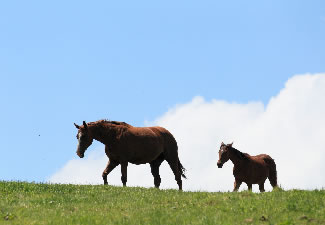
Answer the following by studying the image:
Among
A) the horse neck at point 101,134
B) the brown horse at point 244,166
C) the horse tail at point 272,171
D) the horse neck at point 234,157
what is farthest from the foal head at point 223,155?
the horse neck at point 101,134

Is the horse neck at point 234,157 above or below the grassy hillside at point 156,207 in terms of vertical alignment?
above

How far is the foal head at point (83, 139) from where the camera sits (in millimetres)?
23266

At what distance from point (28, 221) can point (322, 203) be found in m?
7.78

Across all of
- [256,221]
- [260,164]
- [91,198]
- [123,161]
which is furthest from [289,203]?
[260,164]

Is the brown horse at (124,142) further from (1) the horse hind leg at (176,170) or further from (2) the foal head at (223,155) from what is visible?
(2) the foal head at (223,155)

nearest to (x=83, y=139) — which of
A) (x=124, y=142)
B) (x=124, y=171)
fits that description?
(x=124, y=142)

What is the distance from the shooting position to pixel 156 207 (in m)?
16.5

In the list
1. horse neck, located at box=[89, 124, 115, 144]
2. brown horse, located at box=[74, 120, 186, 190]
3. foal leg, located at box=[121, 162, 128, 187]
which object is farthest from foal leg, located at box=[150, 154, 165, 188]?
horse neck, located at box=[89, 124, 115, 144]

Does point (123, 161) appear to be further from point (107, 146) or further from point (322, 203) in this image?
point (322, 203)

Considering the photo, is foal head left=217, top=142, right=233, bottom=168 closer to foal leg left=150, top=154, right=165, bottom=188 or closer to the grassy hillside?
foal leg left=150, top=154, right=165, bottom=188

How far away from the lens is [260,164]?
27.4m

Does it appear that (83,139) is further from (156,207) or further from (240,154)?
(156,207)

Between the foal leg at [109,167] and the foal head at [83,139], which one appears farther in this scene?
the foal leg at [109,167]

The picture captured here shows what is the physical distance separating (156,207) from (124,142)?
7.64m
